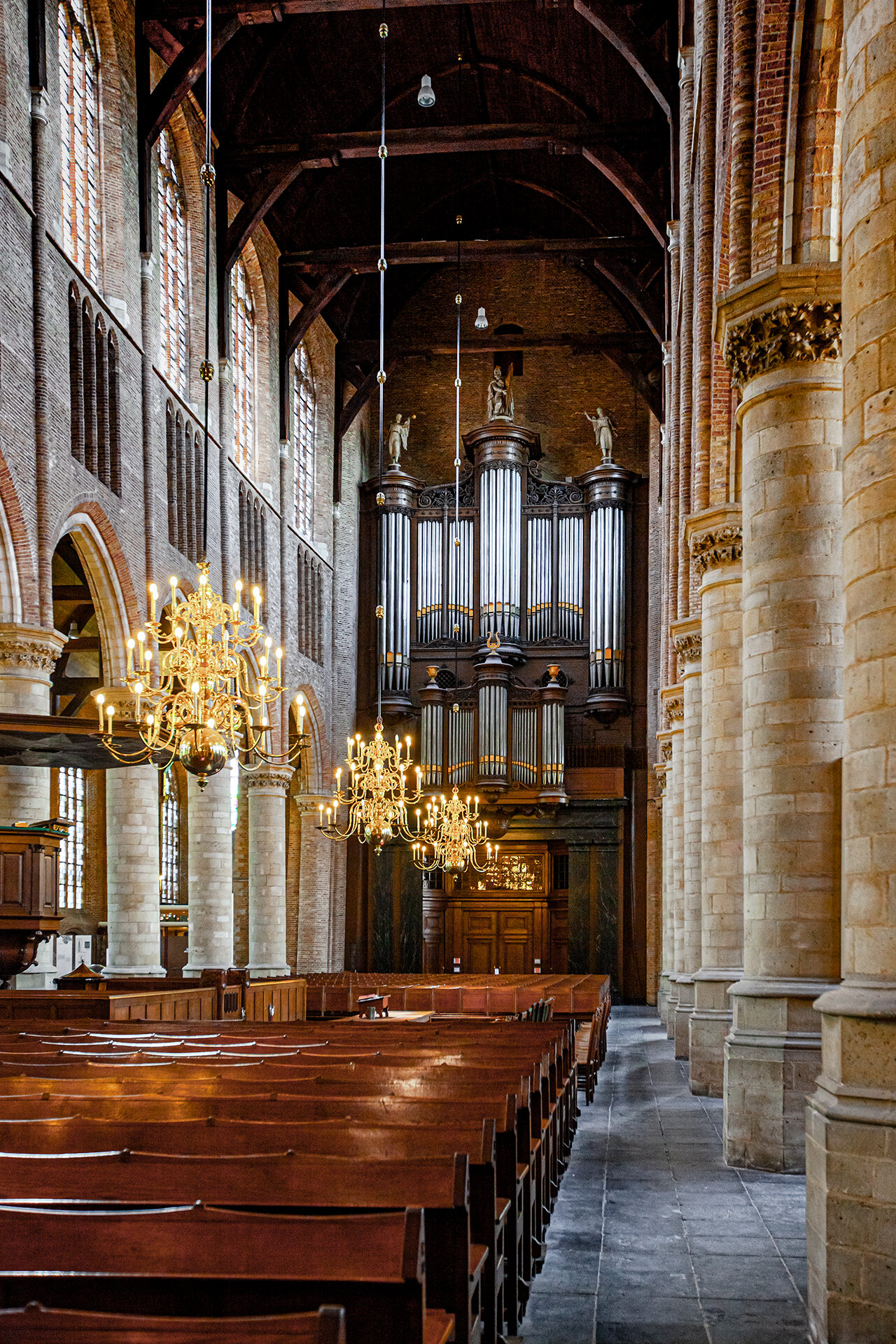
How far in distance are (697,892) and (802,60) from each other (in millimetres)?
9810

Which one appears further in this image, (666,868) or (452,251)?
(452,251)

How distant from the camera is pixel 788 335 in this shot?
873 cm

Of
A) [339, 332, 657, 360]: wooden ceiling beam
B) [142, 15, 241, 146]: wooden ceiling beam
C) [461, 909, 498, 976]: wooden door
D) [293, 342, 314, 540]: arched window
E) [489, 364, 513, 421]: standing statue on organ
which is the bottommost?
[461, 909, 498, 976]: wooden door

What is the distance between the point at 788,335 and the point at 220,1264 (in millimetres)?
7268

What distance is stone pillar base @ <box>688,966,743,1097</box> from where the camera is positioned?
12.6m

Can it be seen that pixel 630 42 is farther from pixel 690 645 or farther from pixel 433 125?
pixel 690 645

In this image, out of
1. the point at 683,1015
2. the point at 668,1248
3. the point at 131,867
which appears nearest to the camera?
the point at 668,1248

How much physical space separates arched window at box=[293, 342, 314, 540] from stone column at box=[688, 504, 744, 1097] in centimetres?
1637

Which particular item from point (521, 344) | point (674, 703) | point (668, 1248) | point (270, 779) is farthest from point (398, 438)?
point (668, 1248)

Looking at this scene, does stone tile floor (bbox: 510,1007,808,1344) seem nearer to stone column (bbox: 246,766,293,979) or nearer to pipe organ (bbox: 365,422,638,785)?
stone column (bbox: 246,766,293,979)

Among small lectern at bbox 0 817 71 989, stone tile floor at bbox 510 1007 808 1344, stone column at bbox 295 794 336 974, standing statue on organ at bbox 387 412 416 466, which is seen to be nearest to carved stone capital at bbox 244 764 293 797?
stone column at bbox 295 794 336 974

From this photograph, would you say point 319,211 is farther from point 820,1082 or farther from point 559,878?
point 820,1082

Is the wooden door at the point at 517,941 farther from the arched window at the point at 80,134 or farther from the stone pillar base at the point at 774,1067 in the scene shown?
the stone pillar base at the point at 774,1067

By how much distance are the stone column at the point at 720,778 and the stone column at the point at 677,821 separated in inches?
240
